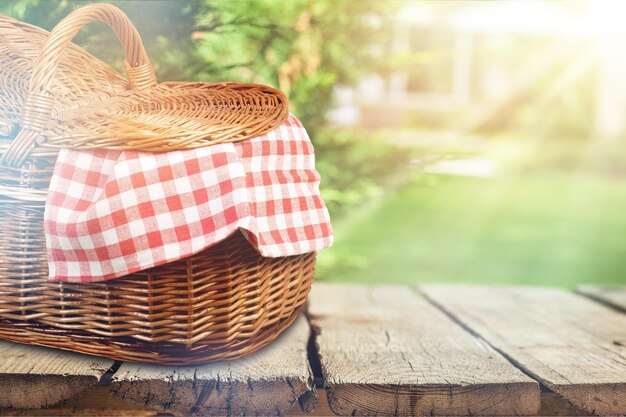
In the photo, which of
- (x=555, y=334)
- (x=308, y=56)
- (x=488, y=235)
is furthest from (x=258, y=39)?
(x=488, y=235)

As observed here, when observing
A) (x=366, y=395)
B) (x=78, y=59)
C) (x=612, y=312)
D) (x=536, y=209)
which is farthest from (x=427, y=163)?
(x=536, y=209)

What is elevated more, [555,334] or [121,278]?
[121,278]

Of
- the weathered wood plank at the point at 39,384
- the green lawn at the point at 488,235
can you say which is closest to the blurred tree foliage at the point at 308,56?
the green lawn at the point at 488,235

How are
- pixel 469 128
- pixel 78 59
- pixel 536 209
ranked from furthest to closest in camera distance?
pixel 469 128 → pixel 536 209 → pixel 78 59

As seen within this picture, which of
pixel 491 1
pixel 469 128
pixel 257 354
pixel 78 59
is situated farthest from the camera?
pixel 469 128

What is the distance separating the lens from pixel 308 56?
3.38 meters

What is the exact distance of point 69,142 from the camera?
3.62ft

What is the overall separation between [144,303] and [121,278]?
0.06 metres

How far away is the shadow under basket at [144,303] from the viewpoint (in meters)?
1.15

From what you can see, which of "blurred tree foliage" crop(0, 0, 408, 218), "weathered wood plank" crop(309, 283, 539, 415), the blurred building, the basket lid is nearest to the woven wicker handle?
the basket lid

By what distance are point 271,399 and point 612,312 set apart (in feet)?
3.76

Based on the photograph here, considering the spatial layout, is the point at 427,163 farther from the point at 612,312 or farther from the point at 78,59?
the point at 78,59

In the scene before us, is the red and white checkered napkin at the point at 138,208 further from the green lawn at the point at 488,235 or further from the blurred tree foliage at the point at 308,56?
the green lawn at the point at 488,235

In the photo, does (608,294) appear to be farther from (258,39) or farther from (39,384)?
(258,39)
